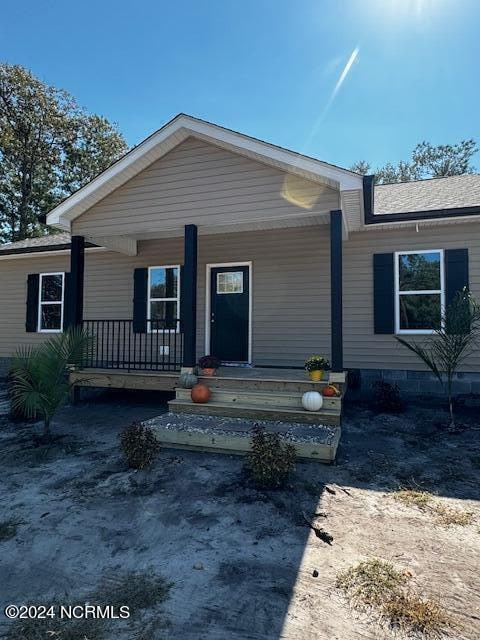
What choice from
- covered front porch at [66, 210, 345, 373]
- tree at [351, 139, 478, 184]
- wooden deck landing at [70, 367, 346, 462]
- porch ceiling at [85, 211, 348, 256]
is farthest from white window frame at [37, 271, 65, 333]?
tree at [351, 139, 478, 184]

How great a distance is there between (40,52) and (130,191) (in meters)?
12.8

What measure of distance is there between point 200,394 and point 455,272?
4900 mm

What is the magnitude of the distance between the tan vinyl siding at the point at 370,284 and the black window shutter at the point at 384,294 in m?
0.11

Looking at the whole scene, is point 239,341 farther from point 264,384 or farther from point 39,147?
point 39,147

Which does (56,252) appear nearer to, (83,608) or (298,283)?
(298,283)

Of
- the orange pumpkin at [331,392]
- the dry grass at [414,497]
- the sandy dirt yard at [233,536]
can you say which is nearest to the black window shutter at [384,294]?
the orange pumpkin at [331,392]

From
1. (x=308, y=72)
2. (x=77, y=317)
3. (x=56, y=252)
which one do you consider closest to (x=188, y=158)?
(x=77, y=317)

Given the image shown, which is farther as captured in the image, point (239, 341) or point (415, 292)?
point (239, 341)

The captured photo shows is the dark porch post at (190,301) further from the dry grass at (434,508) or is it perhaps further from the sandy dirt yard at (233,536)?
the dry grass at (434,508)

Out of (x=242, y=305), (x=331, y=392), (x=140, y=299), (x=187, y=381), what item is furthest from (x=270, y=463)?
(x=140, y=299)

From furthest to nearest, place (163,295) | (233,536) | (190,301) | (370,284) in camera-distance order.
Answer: (163,295) < (370,284) < (190,301) < (233,536)

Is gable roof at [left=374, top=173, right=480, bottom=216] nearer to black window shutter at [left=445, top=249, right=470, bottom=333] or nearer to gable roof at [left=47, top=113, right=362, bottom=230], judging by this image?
black window shutter at [left=445, top=249, right=470, bottom=333]

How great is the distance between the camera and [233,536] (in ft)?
8.96

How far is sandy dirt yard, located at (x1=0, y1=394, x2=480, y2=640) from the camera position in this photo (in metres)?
1.94
